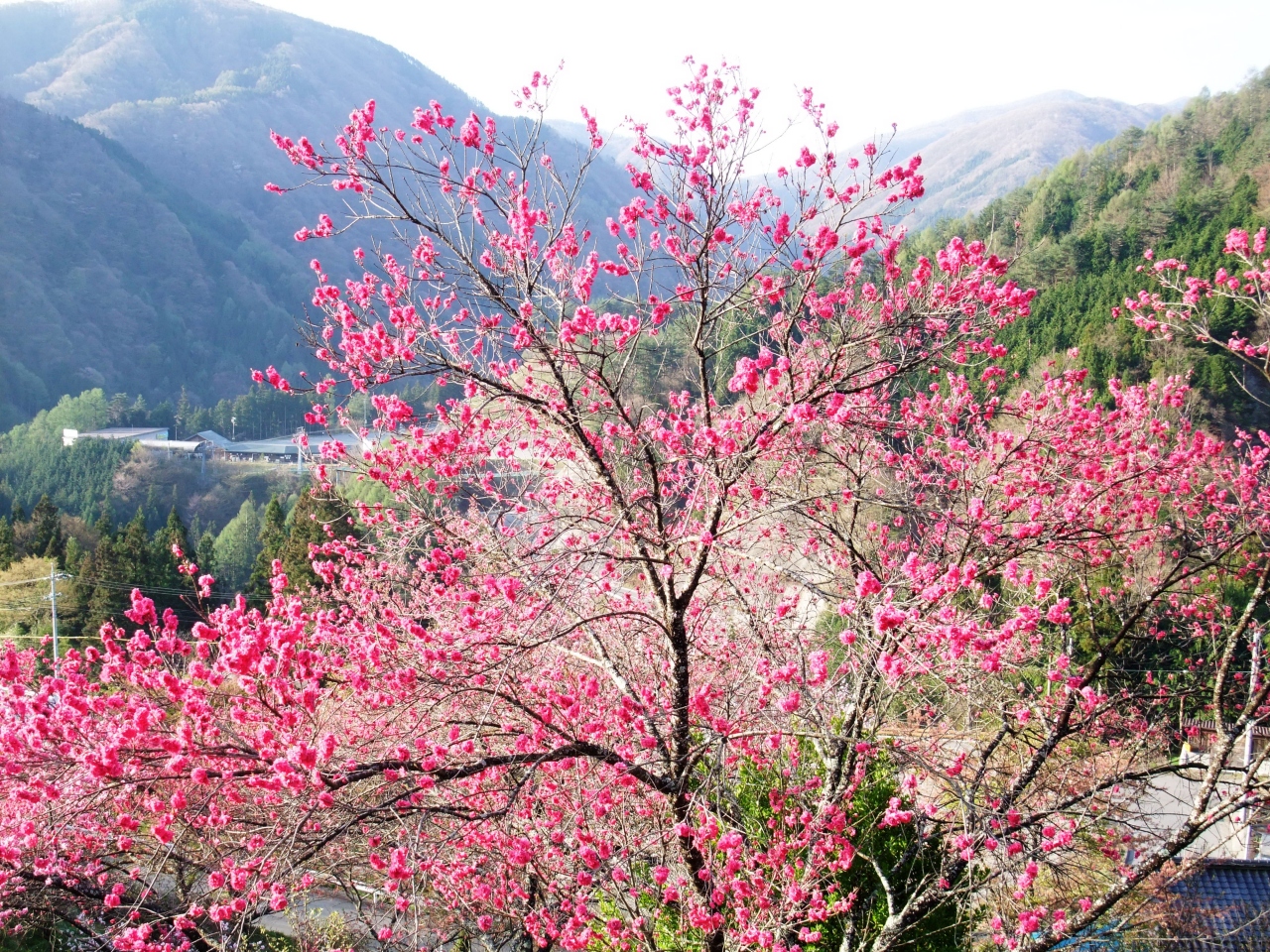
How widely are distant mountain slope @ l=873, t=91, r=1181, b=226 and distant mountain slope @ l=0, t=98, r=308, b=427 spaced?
63584mm

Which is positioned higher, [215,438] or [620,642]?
[620,642]

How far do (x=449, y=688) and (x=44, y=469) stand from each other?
4405cm

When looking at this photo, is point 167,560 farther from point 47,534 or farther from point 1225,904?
point 1225,904

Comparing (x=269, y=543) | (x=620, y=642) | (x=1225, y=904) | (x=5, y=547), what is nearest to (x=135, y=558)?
(x=269, y=543)

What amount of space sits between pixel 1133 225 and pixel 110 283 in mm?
73747

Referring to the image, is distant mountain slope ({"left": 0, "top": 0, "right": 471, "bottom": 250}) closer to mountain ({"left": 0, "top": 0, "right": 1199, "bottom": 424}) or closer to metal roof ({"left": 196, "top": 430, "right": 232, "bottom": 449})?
mountain ({"left": 0, "top": 0, "right": 1199, "bottom": 424})

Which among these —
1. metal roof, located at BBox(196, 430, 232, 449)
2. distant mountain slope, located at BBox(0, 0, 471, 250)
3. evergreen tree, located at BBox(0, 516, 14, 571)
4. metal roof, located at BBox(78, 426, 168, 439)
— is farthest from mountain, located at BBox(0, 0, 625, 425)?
evergreen tree, located at BBox(0, 516, 14, 571)

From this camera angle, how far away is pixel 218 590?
23.2 metres

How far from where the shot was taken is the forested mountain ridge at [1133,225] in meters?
21.0

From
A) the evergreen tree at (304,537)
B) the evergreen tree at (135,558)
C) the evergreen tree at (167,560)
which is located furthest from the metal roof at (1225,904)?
the evergreen tree at (135,558)

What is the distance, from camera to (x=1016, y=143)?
358ft

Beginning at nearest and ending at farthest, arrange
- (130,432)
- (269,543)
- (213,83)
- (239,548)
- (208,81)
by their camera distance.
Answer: (269,543)
(239,548)
(130,432)
(213,83)
(208,81)

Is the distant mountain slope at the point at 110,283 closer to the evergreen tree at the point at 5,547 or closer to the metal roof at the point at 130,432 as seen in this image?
the metal roof at the point at 130,432

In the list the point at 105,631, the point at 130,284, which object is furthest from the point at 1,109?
the point at 105,631
